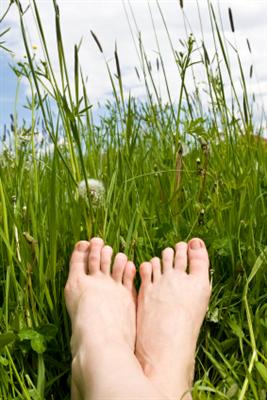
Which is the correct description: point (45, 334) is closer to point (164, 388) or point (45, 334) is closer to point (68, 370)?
point (68, 370)

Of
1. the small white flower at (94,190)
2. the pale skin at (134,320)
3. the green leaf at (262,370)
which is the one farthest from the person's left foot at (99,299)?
the green leaf at (262,370)

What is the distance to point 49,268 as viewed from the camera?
1470 mm

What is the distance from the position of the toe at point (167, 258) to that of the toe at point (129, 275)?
0.39ft

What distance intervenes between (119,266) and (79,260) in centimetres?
12

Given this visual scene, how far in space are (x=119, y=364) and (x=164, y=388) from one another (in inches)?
5.6

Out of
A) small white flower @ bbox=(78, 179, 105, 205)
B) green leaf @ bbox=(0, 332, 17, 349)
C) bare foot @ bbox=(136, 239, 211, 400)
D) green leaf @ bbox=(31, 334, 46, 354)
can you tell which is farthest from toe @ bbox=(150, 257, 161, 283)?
green leaf @ bbox=(0, 332, 17, 349)

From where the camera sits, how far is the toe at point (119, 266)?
1.62 metres

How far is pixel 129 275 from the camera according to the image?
1.67m

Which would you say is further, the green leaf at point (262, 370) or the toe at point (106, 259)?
the toe at point (106, 259)

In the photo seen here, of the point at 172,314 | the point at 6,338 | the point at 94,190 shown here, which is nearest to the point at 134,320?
the point at 172,314

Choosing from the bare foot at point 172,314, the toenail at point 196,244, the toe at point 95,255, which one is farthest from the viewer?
the toenail at point 196,244

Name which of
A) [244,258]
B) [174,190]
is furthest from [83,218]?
[244,258]

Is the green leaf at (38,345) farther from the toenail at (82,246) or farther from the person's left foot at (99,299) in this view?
the toenail at (82,246)

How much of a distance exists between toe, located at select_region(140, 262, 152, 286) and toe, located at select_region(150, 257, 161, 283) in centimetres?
2
